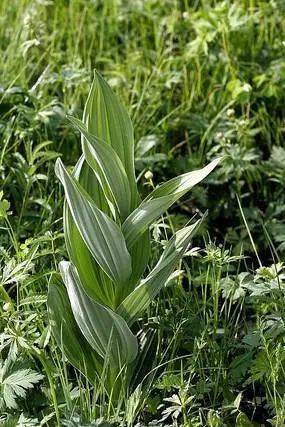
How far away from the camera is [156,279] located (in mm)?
1893

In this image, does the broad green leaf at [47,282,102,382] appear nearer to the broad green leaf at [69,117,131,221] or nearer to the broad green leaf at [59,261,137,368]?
the broad green leaf at [59,261,137,368]

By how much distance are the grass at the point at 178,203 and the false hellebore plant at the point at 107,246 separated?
68 mm

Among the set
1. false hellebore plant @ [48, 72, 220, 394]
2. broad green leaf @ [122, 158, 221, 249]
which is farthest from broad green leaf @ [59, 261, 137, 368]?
broad green leaf @ [122, 158, 221, 249]

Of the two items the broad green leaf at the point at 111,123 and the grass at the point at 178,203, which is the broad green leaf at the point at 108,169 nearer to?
the broad green leaf at the point at 111,123

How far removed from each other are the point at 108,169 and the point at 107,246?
0.51ft

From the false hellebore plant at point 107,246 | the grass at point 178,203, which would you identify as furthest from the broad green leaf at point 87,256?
the grass at point 178,203

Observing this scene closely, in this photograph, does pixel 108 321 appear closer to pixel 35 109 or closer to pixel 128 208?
pixel 128 208

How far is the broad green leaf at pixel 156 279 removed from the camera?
6.14ft

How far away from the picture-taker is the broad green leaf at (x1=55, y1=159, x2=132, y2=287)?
1811 mm

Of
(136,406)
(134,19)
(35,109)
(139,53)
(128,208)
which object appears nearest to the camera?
(136,406)

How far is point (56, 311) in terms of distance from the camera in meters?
1.95

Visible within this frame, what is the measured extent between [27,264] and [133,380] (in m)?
0.36

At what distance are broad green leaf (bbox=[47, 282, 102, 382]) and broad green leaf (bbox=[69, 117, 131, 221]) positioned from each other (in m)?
0.22

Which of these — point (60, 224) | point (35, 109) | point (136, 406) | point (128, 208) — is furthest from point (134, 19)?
point (136, 406)
